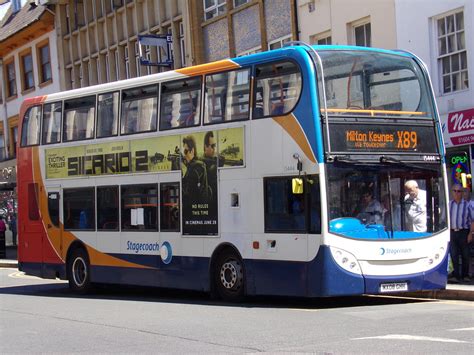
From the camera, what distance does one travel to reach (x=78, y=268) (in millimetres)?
20328

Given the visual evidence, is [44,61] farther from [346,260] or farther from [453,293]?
[346,260]

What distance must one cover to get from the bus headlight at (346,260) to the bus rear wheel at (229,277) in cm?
207

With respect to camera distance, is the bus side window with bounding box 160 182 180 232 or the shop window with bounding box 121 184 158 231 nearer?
the bus side window with bounding box 160 182 180 232

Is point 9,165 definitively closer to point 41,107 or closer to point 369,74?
point 41,107

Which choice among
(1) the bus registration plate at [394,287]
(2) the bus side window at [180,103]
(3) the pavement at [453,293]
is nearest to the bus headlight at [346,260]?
(1) the bus registration plate at [394,287]

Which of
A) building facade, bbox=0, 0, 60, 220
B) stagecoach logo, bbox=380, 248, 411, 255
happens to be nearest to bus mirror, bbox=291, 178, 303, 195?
stagecoach logo, bbox=380, 248, 411, 255

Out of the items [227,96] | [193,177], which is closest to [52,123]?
[193,177]

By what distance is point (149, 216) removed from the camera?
1819 centimetres

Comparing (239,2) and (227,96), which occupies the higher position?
(239,2)

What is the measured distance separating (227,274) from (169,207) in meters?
1.91

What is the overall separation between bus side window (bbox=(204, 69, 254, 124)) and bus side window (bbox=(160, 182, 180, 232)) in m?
1.54

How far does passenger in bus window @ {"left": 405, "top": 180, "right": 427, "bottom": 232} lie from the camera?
50.3ft

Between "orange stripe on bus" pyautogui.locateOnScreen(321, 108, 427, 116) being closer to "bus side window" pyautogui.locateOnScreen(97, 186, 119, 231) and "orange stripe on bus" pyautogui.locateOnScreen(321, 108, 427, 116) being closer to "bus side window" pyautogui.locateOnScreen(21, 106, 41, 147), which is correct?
"bus side window" pyautogui.locateOnScreen(97, 186, 119, 231)

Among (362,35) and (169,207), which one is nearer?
(169,207)
